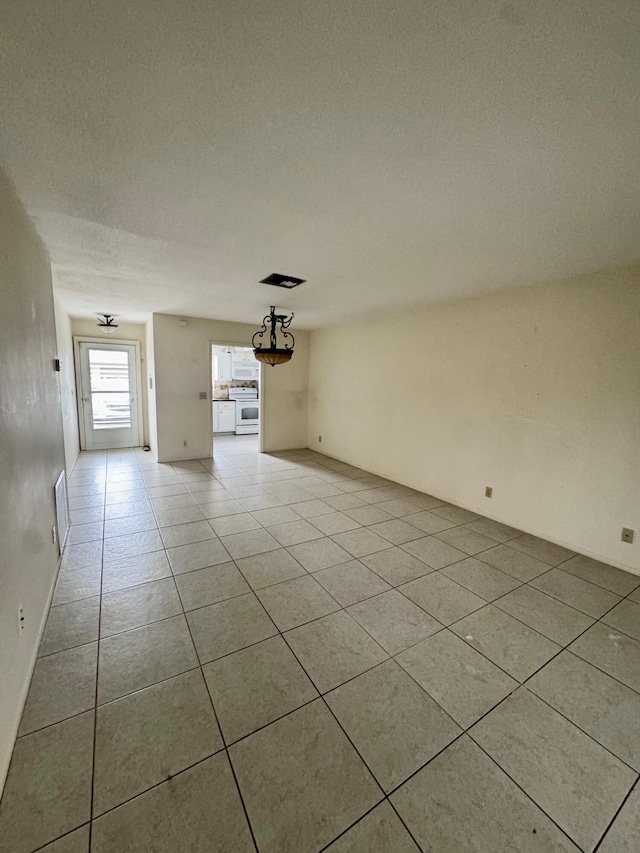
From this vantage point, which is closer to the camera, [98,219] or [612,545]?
[98,219]

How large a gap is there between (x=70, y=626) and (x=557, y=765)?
97.6 inches

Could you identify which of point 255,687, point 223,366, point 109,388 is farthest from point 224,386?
point 255,687

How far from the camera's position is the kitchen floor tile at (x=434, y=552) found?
2.81m

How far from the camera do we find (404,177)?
1.54 metres

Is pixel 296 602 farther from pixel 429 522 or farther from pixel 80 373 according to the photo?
pixel 80 373

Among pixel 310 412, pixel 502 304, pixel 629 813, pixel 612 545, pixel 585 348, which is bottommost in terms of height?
pixel 629 813

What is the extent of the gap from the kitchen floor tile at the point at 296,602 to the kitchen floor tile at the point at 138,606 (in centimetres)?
57

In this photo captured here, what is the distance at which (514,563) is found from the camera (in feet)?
9.24

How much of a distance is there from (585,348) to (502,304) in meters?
0.89

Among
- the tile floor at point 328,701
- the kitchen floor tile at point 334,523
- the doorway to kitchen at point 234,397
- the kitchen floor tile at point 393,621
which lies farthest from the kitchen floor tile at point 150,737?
the doorway to kitchen at point 234,397

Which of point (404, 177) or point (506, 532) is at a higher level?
point (404, 177)

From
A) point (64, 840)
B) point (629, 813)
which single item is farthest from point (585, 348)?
point (64, 840)

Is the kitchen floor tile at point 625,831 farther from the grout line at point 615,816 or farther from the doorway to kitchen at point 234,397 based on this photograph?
the doorway to kitchen at point 234,397

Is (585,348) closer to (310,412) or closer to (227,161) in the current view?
(227,161)
